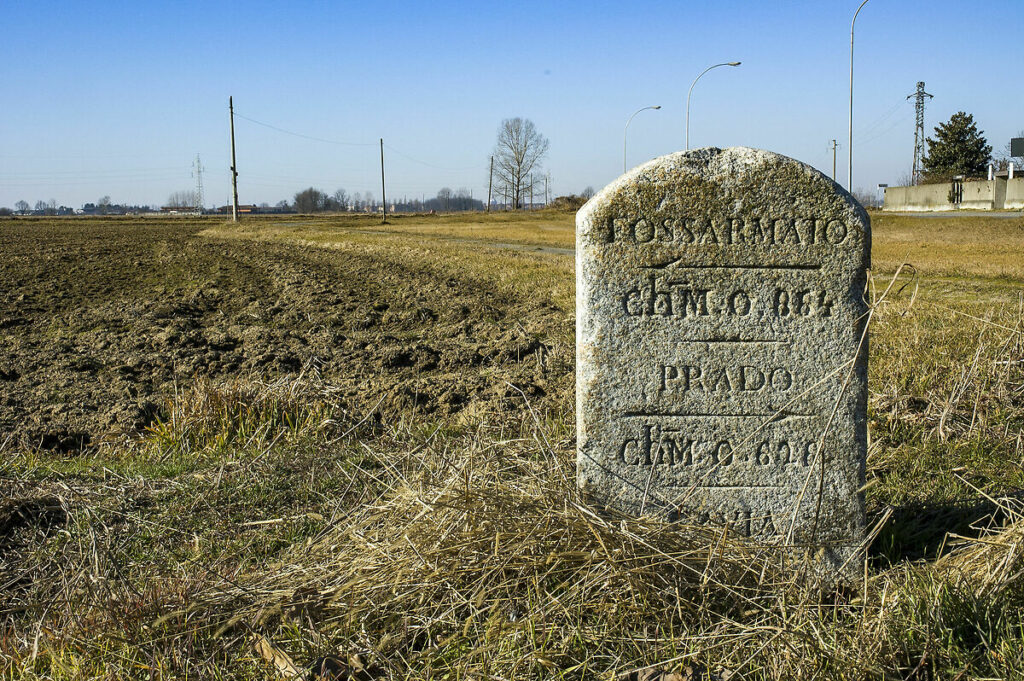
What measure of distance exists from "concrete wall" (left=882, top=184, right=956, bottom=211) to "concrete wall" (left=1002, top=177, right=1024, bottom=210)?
350cm

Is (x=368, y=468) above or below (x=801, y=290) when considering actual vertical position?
below

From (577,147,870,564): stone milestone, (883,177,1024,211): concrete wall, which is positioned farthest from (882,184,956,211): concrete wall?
(577,147,870,564): stone milestone

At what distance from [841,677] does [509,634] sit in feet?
3.20

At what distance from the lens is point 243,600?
285 cm

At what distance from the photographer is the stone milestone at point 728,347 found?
10.5 ft

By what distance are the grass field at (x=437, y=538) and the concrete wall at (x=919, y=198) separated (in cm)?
4294

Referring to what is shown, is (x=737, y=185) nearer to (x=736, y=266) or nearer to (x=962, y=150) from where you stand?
(x=736, y=266)

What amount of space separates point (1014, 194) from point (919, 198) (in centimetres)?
813

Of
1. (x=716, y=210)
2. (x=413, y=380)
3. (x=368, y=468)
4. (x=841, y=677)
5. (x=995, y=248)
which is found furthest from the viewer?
(x=995, y=248)

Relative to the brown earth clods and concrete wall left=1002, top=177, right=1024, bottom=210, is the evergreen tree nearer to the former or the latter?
concrete wall left=1002, top=177, right=1024, bottom=210

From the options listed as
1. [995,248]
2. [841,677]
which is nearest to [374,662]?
[841,677]

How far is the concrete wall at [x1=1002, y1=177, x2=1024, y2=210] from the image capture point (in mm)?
38781

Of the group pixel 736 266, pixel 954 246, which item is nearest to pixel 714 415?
pixel 736 266

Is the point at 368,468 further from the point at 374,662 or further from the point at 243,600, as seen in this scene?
the point at 374,662
